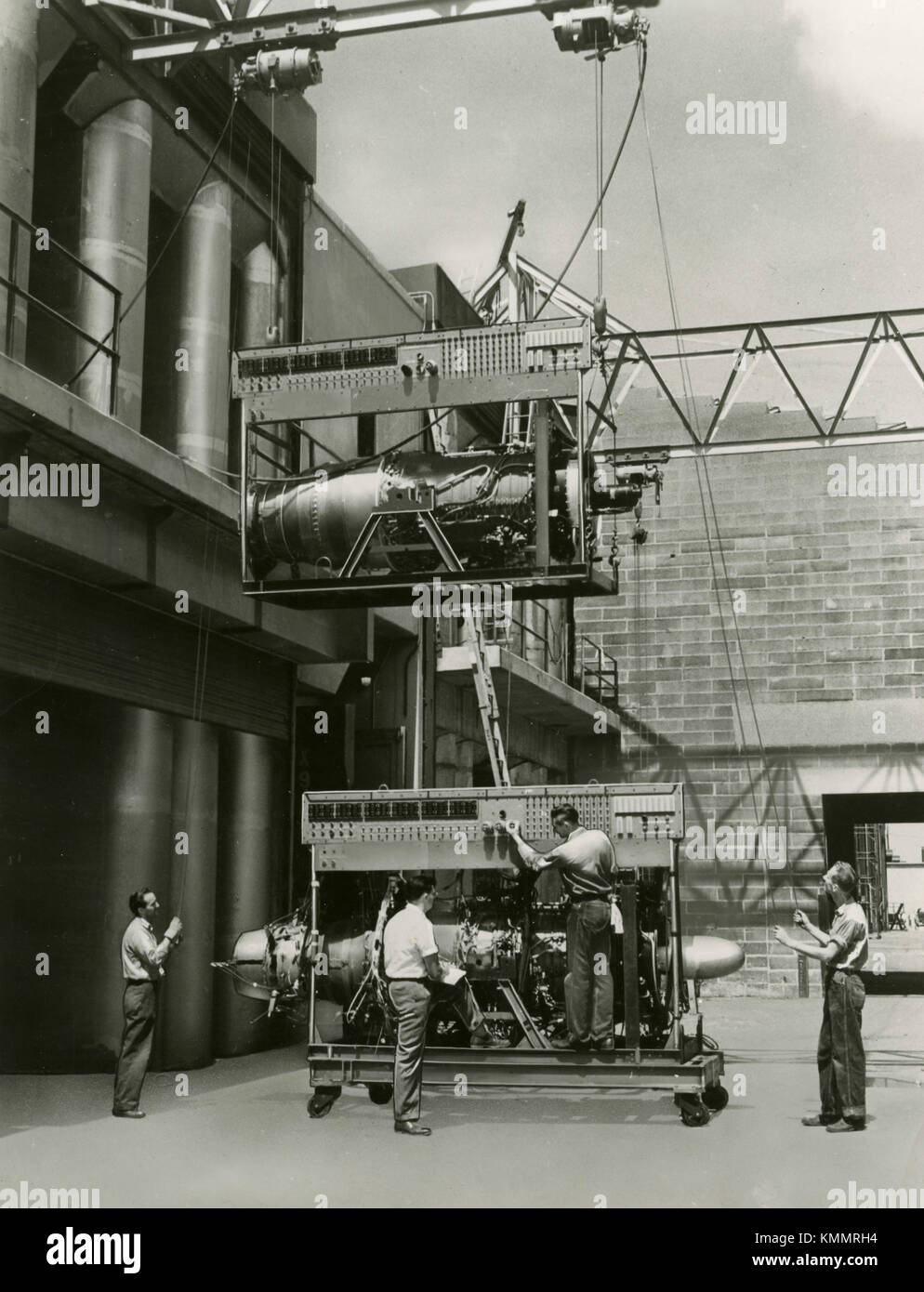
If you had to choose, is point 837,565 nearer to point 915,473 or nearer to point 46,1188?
point 915,473

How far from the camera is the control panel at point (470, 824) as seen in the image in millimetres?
11625

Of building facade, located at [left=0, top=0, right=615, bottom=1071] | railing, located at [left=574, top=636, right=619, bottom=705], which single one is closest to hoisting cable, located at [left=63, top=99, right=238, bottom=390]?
building facade, located at [left=0, top=0, right=615, bottom=1071]

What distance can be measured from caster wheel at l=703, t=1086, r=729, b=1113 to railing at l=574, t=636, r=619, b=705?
16.7 metres

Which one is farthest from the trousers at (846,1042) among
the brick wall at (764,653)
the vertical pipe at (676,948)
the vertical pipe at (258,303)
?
the brick wall at (764,653)

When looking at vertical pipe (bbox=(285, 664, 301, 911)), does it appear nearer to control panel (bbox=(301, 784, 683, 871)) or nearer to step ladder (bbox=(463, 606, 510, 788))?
step ladder (bbox=(463, 606, 510, 788))

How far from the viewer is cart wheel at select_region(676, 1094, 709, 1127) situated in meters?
11.2

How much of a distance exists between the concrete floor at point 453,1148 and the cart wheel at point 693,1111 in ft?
0.38

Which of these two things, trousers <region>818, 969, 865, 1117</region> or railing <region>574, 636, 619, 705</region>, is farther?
railing <region>574, 636, 619, 705</region>

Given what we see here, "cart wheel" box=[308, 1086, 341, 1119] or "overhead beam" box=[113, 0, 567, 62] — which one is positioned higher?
"overhead beam" box=[113, 0, 567, 62]

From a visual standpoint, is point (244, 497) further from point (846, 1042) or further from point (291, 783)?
point (846, 1042)

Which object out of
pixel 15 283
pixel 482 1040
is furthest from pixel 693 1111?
pixel 15 283

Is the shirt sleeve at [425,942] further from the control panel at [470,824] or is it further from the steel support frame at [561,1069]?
the steel support frame at [561,1069]

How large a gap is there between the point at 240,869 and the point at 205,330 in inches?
245

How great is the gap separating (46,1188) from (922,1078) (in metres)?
9.43
